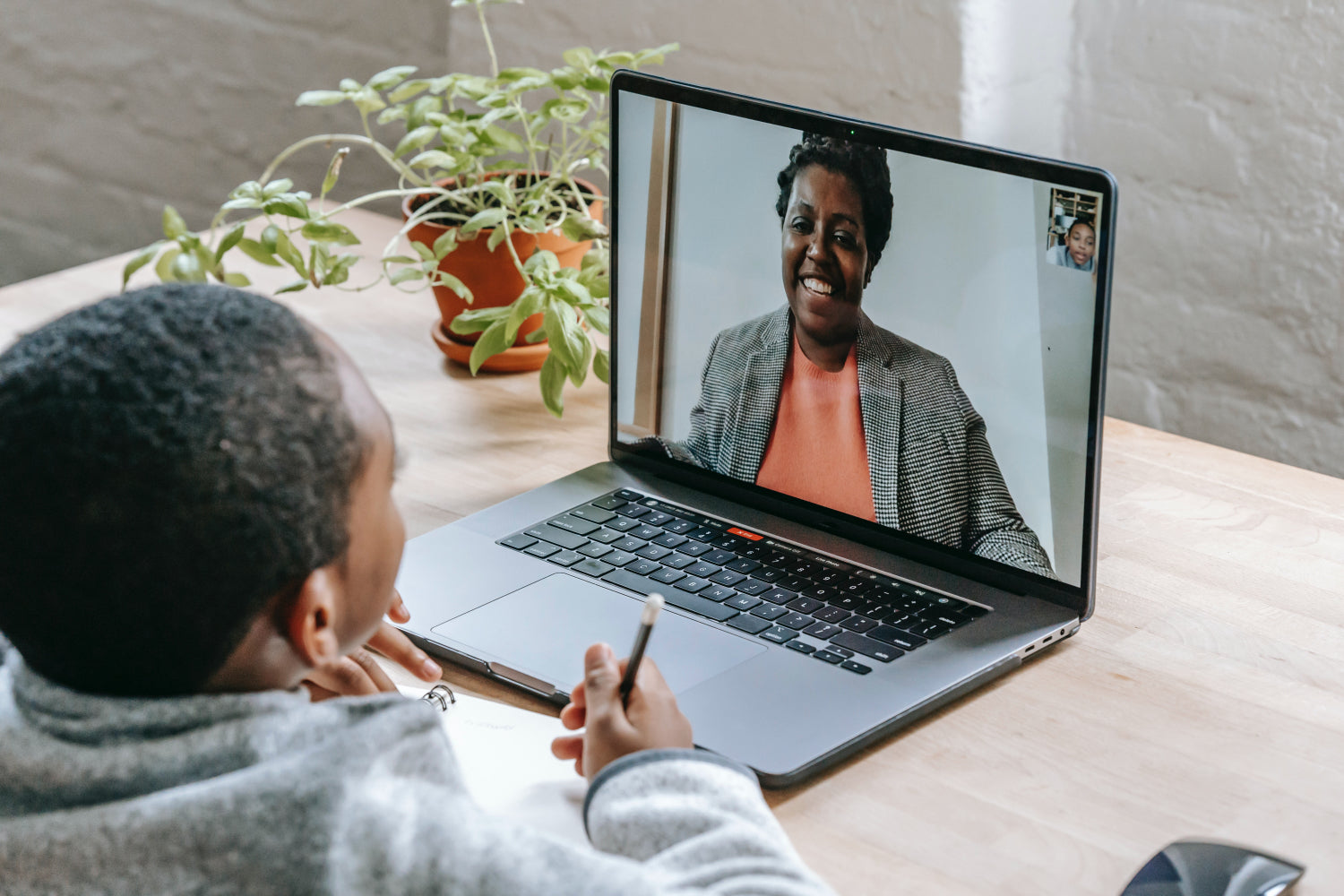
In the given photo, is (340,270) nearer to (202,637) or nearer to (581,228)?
(581,228)

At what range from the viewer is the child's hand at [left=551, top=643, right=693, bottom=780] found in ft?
2.04

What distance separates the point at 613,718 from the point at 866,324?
12.5 inches

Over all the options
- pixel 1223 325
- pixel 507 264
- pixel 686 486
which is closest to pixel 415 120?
pixel 507 264

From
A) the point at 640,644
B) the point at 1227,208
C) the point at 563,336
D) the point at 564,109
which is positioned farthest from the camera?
the point at 1227,208

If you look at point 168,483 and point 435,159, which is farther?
point 435,159

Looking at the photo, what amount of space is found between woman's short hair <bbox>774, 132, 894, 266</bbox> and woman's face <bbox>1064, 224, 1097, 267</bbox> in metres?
0.11

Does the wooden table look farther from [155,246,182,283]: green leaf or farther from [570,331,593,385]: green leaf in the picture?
[155,246,182,283]: green leaf

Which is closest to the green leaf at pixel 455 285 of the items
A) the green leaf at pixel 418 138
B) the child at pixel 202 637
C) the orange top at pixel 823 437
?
the green leaf at pixel 418 138

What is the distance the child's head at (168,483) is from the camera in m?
0.44

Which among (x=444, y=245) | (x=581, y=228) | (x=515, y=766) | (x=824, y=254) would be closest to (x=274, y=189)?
(x=444, y=245)

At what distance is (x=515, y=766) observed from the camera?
0.66 m

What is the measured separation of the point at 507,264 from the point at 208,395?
710 mm

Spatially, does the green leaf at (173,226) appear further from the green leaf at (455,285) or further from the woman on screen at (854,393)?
the woman on screen at (854,393)

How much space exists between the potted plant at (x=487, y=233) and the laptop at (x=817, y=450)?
107 mm
